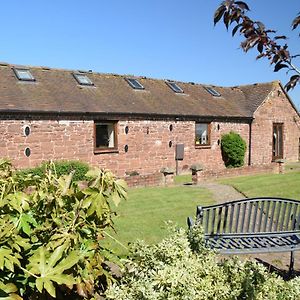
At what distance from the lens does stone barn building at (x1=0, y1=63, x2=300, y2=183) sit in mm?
15070

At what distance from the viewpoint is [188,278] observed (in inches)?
128

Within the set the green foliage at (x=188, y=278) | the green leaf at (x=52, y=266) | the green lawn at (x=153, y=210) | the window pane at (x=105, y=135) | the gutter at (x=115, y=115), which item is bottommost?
the green lawn at (x=153, y=210)

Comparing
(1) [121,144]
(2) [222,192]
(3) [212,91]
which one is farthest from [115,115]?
(3) [212,91]

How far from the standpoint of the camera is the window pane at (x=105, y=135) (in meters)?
17.3

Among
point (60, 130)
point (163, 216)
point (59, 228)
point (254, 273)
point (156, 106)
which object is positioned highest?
point (156, 106)

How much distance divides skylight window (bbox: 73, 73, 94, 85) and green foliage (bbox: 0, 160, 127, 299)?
15.1 metres

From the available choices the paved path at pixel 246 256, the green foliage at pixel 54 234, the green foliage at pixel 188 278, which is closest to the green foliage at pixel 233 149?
the paved path at pixel 246 256

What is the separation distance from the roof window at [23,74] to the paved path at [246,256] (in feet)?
28.9

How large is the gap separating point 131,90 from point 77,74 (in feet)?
9.40

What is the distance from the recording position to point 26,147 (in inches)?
587

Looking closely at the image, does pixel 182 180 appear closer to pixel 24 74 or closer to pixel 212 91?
pixel 24 74

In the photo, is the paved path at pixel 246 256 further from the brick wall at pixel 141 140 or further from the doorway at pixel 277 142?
the doorway at pixel 277 142

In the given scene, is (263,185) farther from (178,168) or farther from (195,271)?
(195,271)

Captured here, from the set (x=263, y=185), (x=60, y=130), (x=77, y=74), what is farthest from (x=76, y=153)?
(x=263, y=185)
